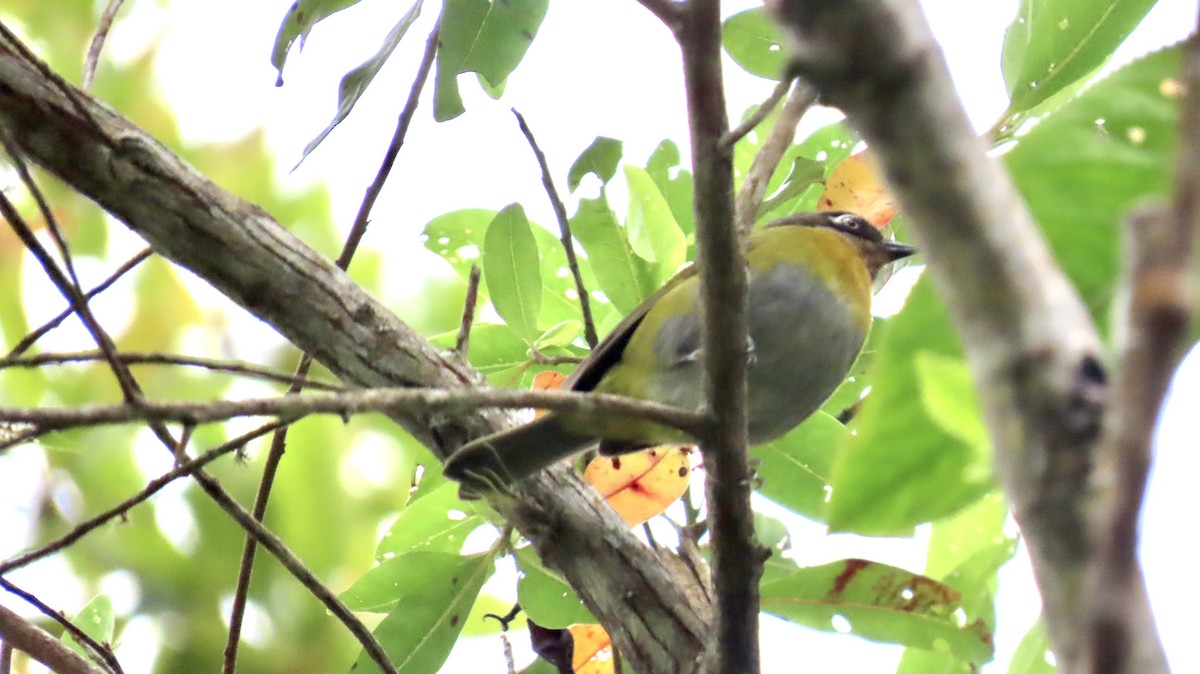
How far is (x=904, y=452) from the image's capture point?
111cm

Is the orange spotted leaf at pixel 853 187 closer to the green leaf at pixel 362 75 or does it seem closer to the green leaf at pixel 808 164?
the green leaf at pixel 808 164

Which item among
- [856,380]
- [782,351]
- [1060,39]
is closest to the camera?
[1060,39]

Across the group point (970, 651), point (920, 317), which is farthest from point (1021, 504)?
point (970, 651)

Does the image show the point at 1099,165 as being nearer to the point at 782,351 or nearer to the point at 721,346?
the point at 721,346

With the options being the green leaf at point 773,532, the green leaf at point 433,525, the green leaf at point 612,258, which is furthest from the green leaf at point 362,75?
the green leaf at point 773,532

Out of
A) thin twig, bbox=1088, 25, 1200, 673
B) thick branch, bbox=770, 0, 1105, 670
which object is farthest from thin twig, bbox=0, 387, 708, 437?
thin twig, bbox=1088, 25, 1200, 673

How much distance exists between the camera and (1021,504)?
0.67m

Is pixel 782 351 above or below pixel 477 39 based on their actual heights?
below

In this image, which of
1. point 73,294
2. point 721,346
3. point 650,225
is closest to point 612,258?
point 650,225

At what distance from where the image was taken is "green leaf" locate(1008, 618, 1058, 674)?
2.59 m

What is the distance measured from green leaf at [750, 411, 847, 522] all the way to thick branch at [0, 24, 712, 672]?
1.65 feet

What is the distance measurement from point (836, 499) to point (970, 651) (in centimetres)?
159

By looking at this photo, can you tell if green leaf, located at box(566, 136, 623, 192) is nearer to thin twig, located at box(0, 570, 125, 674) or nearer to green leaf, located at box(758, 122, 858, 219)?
green leaf, located at box(758, 122, 858, 219)

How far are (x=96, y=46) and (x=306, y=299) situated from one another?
2.91 ft
